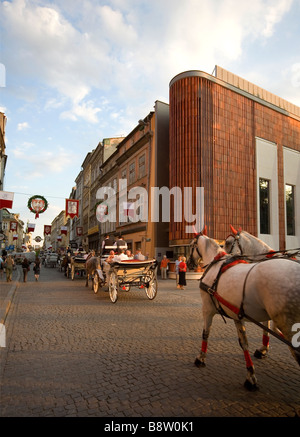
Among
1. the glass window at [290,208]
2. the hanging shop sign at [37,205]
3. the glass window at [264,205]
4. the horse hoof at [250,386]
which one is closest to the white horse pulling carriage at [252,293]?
the horse hoof at [250,386]

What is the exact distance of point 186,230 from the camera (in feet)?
72.1

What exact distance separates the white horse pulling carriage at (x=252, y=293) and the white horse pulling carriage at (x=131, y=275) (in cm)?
535

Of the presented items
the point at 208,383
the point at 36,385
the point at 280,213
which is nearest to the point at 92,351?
the point at 36,385

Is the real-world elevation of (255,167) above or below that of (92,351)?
above

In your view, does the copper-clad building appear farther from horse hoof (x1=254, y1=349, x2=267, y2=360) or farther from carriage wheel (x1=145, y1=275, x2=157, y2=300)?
horse hoof (x1=254, y1=349, x2=267, y2=360)

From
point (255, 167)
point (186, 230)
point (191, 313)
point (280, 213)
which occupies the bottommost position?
point (191, 313)

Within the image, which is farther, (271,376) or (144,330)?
(144,330)

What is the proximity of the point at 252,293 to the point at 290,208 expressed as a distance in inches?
1169

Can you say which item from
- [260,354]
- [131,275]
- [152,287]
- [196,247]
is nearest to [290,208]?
[152,287]

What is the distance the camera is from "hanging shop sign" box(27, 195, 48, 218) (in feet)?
65.0

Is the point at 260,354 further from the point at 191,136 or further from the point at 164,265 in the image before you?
the point at 191,136

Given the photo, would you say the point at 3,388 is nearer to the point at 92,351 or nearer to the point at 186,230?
the point at 92,351

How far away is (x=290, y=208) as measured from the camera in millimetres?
29859
